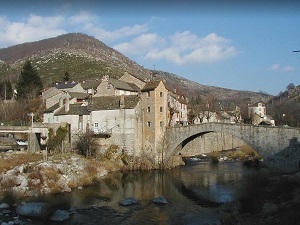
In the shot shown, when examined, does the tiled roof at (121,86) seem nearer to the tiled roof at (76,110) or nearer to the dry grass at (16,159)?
the tiled roof at (76,110)

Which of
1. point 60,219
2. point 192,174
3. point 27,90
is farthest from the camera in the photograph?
point 27,90

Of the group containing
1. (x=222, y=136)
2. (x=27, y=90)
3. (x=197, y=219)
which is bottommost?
(x=197, y=219)

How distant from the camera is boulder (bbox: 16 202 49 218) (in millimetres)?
27358

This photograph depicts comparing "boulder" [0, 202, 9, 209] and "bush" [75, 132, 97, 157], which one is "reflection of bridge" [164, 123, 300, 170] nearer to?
"bush" [75, 132, 97, 157]

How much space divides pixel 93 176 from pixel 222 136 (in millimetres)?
33427

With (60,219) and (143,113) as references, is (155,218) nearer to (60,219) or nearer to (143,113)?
(60,219)

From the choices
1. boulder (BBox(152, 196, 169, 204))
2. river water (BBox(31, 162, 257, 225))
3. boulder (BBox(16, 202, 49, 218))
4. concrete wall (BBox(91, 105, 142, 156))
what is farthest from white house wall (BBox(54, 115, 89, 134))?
boulder (BBox(16, 202, 49, 218))

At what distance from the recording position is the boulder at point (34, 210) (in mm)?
27358

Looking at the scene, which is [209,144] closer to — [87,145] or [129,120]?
[129,120]

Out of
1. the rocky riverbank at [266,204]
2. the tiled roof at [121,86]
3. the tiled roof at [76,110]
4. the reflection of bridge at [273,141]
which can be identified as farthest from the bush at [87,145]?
the rocky riverbank at [266,204]

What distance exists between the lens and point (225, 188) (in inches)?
1489

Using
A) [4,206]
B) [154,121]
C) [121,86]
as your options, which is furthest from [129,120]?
[4,206]

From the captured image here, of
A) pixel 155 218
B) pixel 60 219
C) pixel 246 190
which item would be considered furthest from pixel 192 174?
pixel 60 219

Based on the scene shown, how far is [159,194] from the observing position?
1412 inches
